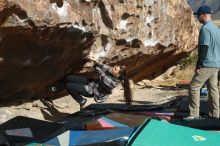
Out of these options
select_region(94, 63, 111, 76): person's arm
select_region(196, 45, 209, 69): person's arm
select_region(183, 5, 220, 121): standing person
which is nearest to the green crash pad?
select_region(183, 5, 220, 121): standing person

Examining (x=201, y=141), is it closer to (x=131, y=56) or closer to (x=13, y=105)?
(x=13, y=105)

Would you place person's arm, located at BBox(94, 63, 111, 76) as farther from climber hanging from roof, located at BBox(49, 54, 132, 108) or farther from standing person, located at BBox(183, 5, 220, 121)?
standing person, located at BBox(183, 5, 220, 121)

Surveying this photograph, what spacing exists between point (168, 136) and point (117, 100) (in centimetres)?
507

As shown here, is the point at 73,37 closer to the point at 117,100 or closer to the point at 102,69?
the point at 102,69

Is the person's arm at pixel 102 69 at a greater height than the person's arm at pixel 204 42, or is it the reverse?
the person's arm at pixel 204 42

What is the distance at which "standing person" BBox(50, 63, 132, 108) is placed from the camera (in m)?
8.52

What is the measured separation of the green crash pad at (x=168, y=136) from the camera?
493cm

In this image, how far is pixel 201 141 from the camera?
5.14 meters

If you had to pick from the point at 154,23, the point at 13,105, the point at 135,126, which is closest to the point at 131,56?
the point at 154,23

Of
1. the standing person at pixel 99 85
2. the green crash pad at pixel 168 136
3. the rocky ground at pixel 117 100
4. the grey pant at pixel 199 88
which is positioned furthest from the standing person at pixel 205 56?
the rocky ground at pixel 117 100

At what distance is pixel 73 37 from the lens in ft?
25.6

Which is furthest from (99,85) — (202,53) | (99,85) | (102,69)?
(202,53)

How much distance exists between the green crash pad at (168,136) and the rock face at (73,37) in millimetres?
2536

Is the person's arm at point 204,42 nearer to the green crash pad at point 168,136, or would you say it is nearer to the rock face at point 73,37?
the green crash pad at point 168,136
